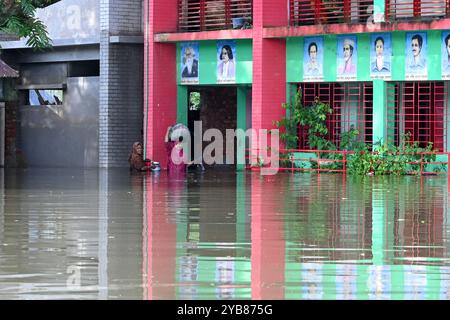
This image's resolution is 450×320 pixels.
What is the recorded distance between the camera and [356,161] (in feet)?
121

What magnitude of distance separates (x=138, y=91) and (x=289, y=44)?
6064mm

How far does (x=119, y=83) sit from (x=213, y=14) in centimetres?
385

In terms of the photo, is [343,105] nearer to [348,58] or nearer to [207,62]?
[348,58]

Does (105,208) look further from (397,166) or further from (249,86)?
(249,86)

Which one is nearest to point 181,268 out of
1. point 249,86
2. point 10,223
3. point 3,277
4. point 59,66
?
point 3,277

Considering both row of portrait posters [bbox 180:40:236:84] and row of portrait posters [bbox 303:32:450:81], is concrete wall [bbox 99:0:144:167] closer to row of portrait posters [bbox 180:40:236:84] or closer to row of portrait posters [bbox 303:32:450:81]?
row of portrait posters [bbox 180:40:236:84]

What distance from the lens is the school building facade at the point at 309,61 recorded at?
36.5 m

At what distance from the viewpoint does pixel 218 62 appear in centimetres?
4119

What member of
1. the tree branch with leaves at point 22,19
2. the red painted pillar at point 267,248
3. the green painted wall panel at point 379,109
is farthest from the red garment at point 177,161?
the red painted pillar at point 267,248

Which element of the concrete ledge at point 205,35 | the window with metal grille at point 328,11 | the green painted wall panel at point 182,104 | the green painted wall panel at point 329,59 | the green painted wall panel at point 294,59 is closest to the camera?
the window with metal grille at point 328,11

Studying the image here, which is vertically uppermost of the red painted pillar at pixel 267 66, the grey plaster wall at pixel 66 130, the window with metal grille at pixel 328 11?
the window with metal grille at pixel 328 11

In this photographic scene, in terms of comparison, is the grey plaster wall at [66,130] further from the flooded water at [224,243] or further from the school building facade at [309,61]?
the flooded water at [224,243]

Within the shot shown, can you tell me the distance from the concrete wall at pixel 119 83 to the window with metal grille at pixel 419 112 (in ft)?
30.0
